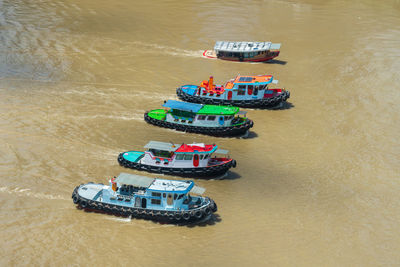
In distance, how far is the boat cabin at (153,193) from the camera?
32.5m

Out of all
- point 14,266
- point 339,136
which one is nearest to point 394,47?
point 339,136

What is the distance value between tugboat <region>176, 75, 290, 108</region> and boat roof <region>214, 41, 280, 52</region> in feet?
40.1

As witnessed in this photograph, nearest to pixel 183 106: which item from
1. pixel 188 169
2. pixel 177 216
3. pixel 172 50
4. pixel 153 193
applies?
pixel 188 169

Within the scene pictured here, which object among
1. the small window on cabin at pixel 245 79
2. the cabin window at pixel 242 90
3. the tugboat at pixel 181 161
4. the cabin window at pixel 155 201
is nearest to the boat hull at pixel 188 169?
the tugboat at pixel 181 161

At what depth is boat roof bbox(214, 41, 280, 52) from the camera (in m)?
62.4

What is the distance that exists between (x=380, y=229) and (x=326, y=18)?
5556cm

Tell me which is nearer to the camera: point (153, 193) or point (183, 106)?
point (153, 193)

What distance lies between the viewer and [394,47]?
68.9 meters

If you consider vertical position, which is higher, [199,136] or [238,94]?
[238,94]

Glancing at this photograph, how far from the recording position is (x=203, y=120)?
44.8 meters

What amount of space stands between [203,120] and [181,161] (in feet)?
26.3

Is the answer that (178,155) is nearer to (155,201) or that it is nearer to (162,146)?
(162,146)

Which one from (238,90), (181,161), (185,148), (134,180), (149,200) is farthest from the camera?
(238,90)

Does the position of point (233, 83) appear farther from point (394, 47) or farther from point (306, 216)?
point (394, 47)
